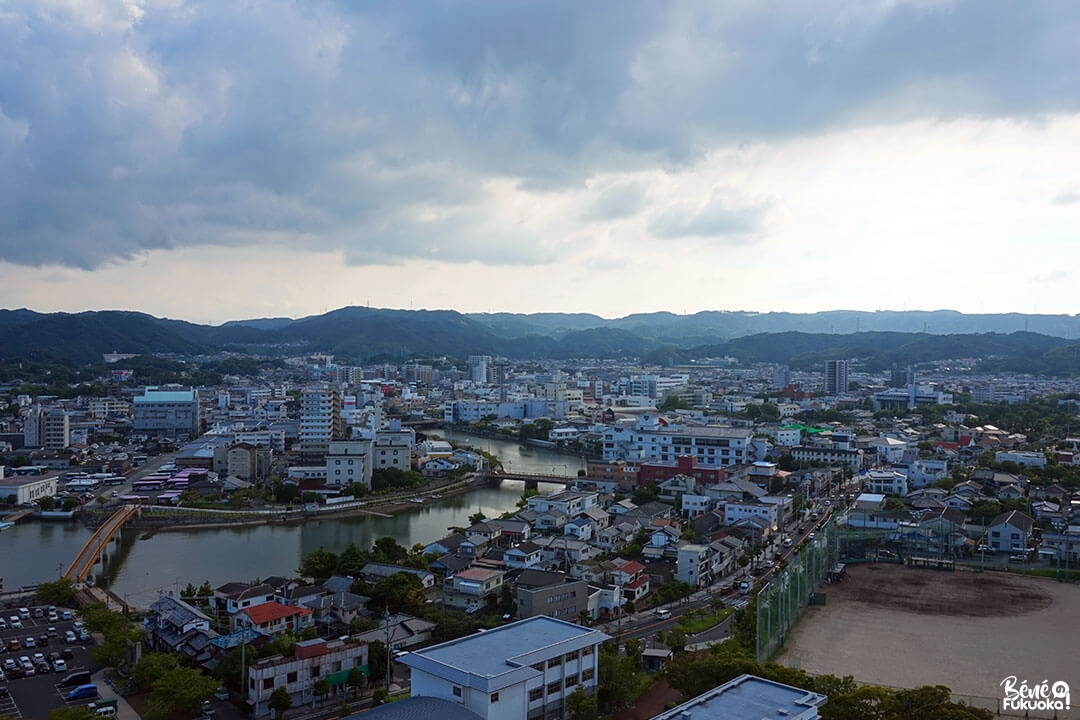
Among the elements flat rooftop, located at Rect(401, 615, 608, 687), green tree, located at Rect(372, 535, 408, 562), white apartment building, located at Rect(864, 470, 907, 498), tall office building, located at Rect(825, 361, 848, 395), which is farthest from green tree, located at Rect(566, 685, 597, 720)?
tall office building, located at Rect(825, 361, 848, 395)

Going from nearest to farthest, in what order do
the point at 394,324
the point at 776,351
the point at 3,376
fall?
the point at 3,376 < the point at 776,351 < the point at 394,324

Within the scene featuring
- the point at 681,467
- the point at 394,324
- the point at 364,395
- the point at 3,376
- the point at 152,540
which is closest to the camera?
the point at 152,540

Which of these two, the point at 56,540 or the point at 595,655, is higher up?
the point at 595,655

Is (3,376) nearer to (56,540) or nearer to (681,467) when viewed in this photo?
(56,540)

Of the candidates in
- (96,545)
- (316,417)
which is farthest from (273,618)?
(316,417)

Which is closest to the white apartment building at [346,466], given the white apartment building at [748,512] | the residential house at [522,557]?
the residential house at [522,557]

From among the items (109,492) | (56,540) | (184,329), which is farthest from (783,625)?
(184,329)

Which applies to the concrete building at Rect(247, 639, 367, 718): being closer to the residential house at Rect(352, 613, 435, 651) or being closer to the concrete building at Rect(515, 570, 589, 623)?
the residential house at Rect(352, 613, 435, 651)
